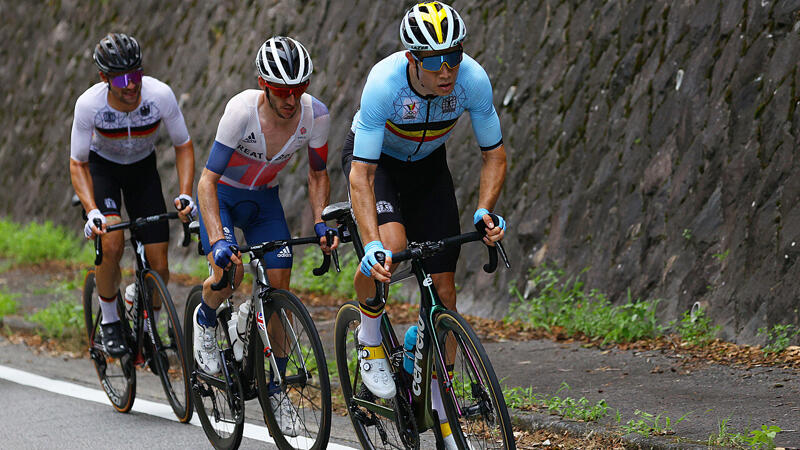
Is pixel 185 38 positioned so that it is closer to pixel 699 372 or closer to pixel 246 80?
pixel 246 80

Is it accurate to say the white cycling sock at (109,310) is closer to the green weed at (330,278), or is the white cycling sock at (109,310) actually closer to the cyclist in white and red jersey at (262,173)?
the cyclist in white and red jersey at (262,173)

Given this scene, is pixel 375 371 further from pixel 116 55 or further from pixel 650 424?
pixel 116 55

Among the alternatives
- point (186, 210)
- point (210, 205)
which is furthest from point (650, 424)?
point (186, 210)

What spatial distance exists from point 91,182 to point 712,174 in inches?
191

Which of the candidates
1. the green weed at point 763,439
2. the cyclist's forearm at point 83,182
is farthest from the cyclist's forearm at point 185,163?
the green weed at point 763,439

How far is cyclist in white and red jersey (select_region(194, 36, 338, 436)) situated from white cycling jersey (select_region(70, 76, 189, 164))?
1.37 meters

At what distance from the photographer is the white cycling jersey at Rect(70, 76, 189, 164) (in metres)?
6.80

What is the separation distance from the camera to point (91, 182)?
690 centimetres

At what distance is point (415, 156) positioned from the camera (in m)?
5.14

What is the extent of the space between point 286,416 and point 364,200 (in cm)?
141

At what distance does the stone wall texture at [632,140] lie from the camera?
7457 millimetres

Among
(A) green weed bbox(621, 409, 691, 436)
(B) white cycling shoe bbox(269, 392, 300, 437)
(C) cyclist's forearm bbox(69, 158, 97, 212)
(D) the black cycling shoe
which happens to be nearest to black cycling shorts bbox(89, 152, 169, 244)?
(C) cyclist's forearm bbox(69, 158, 97, 212)

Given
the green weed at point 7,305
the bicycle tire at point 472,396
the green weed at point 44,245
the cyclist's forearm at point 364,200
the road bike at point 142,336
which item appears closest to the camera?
the bicycle tire at point 472,396

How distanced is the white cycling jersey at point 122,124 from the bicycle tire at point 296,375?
2.18 m
